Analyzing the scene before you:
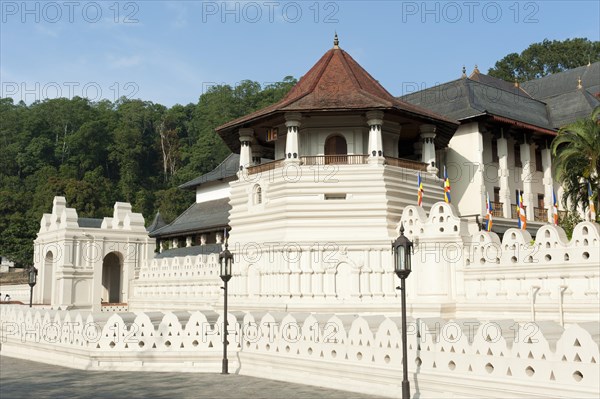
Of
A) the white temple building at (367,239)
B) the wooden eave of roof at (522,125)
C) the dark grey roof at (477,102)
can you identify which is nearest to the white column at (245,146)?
the white temple building at (367,239)

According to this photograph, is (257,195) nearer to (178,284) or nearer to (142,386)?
(178,284)

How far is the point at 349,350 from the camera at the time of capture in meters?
12.4

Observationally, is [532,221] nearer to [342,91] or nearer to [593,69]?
[342,91]

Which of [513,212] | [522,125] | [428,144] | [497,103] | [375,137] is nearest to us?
[375,137]

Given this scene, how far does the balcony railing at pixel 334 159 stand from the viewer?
25.4 metres

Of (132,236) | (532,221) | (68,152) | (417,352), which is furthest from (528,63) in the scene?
(417,352)

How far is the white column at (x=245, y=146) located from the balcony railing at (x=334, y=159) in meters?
3.93

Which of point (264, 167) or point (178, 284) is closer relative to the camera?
point (264, 167)

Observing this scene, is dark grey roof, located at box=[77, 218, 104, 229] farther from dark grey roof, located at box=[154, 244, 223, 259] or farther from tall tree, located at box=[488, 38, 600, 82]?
tall tree, located at box=[488, 38, 600, 82]

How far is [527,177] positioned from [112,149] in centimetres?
6738

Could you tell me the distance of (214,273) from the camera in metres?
30.2

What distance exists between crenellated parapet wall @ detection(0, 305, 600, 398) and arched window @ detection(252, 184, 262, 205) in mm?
9480

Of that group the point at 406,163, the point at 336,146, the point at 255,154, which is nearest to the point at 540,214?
the point at 406,163

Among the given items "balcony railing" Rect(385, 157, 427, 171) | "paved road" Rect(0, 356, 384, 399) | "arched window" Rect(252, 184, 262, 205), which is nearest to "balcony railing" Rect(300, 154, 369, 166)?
"balcony railing" Rect(385, 157, 427, 171)
